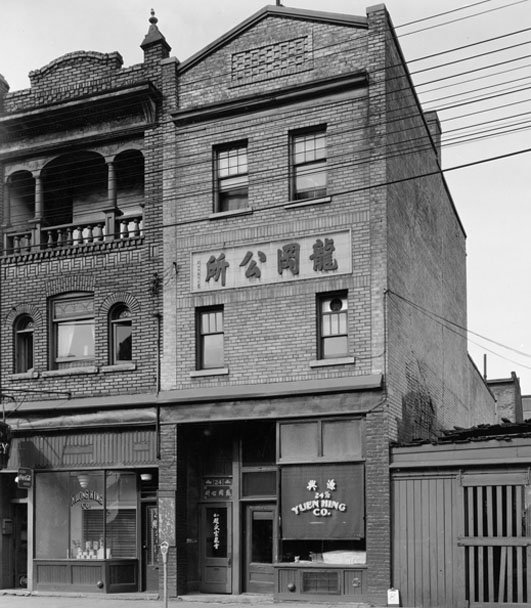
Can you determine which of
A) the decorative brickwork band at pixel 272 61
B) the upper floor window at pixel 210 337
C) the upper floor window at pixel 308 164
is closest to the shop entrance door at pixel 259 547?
the upper floor window at pixel 210 337

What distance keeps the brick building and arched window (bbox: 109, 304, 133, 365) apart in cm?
8

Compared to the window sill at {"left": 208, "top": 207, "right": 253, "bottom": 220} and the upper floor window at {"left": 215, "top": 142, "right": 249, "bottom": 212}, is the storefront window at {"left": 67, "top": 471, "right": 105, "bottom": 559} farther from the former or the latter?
the upper floor window at {"left": 215, "top": 142, "right": 249, "bottom": 212}

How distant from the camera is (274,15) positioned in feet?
72.2

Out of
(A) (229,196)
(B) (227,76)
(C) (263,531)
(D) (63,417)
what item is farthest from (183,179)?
(C) (263,531)

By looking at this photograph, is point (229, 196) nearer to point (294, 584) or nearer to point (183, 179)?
point (183, 179)

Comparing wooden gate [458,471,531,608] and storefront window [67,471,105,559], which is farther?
storefront window [67,471,105,559]

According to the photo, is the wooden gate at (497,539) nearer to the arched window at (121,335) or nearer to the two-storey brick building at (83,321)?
the two-storey brick building at (83,321)

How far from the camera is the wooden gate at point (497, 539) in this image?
1803cm

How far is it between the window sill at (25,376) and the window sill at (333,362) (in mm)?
7506

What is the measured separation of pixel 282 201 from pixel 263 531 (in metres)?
7.51

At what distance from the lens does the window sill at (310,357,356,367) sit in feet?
65.8

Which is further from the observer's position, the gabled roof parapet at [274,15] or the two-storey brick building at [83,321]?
the two-storey brick building at [83,321]

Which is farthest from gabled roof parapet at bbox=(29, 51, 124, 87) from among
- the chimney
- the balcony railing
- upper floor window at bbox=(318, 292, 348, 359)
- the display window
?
the display window

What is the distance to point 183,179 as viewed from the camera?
22578 millimetres
